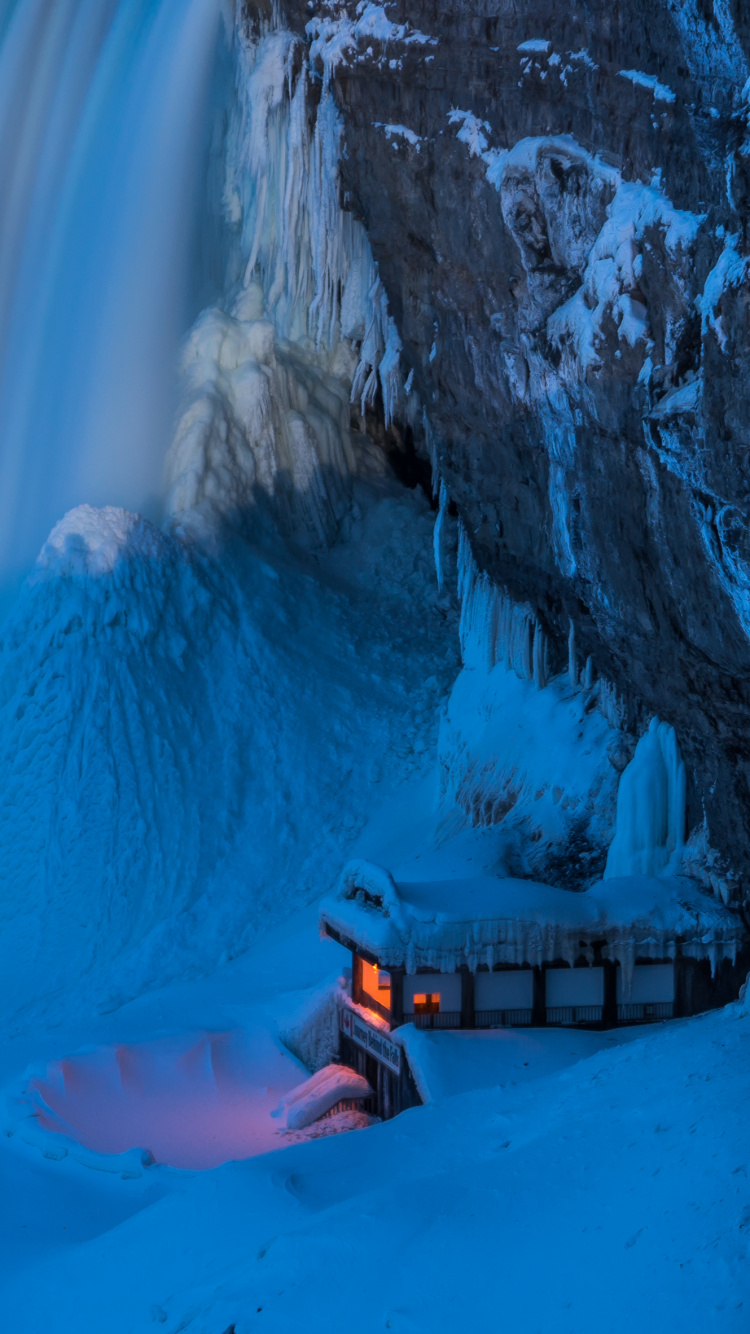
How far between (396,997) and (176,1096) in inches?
133

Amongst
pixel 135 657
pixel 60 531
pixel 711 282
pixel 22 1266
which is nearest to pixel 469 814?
pixel 135 657

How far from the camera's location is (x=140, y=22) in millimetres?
28203

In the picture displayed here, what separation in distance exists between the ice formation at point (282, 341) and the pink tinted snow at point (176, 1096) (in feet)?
33.4

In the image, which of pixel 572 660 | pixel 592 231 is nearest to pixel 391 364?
pixel 572 660

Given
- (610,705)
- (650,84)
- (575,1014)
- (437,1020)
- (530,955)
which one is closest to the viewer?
(650,84)

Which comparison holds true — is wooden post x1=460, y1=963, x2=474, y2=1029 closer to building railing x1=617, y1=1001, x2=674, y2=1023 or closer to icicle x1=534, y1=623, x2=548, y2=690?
building railing x1=617, y1=1001, x2=674, y2=1023

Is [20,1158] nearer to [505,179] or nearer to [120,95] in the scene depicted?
[505,179]

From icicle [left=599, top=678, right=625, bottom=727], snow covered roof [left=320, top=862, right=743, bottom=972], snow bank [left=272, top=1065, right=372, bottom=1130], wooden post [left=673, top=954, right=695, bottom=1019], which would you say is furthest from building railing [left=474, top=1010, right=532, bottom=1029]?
icicle [left=599, top=678, right=625, bottom=727]

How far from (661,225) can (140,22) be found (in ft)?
62.7

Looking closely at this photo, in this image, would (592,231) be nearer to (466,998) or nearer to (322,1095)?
(466,998)

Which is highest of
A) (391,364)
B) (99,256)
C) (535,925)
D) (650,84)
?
(99,256)

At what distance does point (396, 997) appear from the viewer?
16172 mm

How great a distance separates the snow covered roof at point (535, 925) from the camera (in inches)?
629

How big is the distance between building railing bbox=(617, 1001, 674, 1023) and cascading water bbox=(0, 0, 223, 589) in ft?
46.9
